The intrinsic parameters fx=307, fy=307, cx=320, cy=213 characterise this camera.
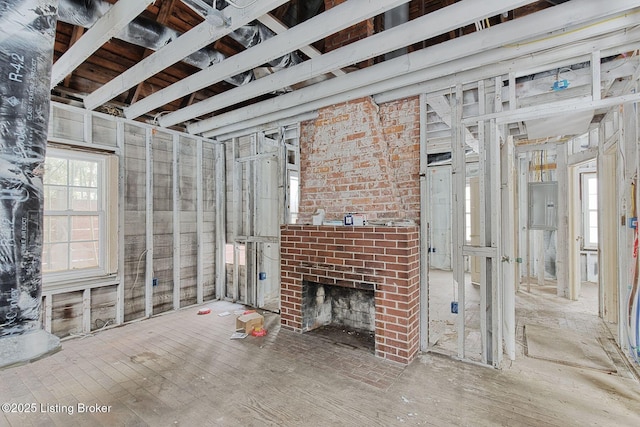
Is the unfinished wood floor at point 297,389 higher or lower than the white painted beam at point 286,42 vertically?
lower

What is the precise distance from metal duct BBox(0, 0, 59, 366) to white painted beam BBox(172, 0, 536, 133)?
66.0 inches

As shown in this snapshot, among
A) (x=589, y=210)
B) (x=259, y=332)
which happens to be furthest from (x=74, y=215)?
(x=589, y=210)

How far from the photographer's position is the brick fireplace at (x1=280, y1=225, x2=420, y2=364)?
3049 mm

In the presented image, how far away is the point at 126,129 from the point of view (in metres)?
4.24

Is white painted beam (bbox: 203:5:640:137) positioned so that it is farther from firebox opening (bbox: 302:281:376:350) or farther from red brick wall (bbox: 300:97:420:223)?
firebox opening (bbox: 302:281:376:350)

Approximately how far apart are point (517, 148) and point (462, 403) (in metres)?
4.77

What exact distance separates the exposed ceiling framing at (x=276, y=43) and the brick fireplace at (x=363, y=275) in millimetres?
1566

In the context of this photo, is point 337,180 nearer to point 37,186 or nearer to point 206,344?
point 206,344

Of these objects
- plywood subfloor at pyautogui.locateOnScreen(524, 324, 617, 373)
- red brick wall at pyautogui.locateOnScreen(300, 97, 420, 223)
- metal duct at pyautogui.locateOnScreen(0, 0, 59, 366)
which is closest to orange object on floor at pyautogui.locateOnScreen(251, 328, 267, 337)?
red brick wall at pyautogui.locateOnScreen(300, 97, 420, 223)

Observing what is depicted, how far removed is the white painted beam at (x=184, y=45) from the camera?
207 centimetres

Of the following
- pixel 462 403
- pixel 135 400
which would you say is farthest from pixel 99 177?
pixel 462 403

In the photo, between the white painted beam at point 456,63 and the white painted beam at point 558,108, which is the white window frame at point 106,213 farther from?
the white painted beam at point 558,108

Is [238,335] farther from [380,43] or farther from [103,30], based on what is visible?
[380,43]

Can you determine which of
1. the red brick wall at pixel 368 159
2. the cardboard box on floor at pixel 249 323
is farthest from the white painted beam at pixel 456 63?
the cardboard box on floor at pixel 249 323
